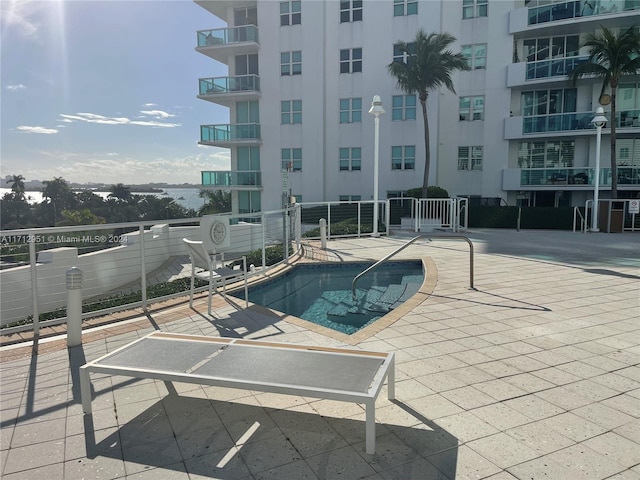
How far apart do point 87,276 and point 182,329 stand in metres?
7.97

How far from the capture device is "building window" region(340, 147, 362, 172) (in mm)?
28391

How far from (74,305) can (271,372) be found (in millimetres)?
2706

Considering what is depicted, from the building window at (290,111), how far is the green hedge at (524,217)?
1284cm

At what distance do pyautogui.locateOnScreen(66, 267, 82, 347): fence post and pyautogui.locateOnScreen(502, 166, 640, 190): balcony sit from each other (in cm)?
2479

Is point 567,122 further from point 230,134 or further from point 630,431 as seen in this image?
point 630,431

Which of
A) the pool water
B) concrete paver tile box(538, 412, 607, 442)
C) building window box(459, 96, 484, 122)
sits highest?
building window box(459, 96, 484, 122)

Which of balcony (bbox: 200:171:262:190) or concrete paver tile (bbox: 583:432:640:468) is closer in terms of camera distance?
concrete paver tile (bbox: 583:432:640:468)

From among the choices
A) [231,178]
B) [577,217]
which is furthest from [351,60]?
[577,217]

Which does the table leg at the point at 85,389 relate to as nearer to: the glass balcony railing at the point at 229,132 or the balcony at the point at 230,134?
the balcony at the point at 230,134

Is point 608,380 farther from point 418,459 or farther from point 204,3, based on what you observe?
point 204,3

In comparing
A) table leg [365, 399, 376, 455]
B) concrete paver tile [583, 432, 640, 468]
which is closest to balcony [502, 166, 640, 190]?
concrete paver tile [583, 432, 640, 468]

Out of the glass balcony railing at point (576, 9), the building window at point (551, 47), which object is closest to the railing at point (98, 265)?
the glass balcony railing at point (576, 9)

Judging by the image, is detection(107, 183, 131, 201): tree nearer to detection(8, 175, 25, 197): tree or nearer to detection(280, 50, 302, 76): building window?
detection(8, 175, 25, 197): tree

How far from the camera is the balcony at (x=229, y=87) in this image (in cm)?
2909
